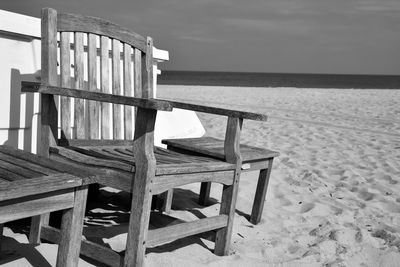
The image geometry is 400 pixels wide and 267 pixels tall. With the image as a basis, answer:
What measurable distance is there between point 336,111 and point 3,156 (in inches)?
392

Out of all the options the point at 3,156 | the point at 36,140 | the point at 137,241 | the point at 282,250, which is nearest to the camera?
the point at 3,156

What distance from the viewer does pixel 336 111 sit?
10977mm

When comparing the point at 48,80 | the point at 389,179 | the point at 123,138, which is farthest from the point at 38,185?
the point at 389,179

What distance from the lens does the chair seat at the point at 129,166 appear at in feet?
6.58

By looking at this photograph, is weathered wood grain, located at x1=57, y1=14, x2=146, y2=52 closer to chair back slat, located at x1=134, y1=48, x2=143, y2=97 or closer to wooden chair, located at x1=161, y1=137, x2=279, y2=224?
chair back slat, located at x1=134, y1=48, x2=143, y2=97

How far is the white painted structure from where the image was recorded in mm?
2607

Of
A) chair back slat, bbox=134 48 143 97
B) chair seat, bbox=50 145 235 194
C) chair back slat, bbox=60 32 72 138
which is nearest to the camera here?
chair seat, bbox=50 145 235 194

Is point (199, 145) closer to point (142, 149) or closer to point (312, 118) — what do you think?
point (142, 149)

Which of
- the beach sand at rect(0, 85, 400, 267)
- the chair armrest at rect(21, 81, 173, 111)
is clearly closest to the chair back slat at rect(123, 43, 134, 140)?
the beach sand at rect(0, 85, 400, 267)

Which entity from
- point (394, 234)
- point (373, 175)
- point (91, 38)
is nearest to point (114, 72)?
point (91, 38)

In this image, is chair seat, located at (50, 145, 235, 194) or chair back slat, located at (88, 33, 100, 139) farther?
chair back slat, located at (88, 33, 100, 139)

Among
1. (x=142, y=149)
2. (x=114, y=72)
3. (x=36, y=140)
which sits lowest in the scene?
(x=36, y=140)

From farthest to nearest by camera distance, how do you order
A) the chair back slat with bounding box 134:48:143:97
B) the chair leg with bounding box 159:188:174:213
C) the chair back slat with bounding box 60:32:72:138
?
the chair leg with bounding box 159:188:174:213
the chair back slat with bounding box 134:48:143:97
the chair back slat with bounding box 60:32:72:138

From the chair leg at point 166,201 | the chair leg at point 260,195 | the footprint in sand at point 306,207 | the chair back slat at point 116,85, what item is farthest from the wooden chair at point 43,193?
the footprint in sand at point 306,207
